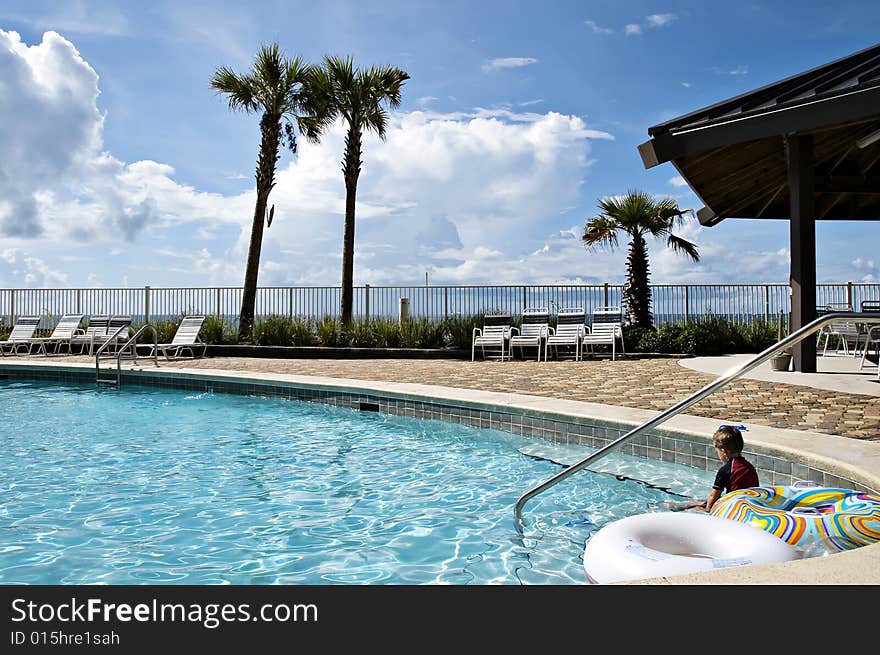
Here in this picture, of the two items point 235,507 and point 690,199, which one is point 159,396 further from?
point 690,199

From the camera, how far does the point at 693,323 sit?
16.0m

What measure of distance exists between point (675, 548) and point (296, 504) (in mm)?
2857

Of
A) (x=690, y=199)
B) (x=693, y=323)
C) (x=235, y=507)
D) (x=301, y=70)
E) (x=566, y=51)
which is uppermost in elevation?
(x=301, y=70)

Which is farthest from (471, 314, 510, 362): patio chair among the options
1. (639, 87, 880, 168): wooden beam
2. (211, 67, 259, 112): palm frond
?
(211, 67, 259, 112): palm frond

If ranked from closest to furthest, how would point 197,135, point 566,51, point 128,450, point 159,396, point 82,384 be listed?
1. point 128,450
2. point 159,396
3. point 566,51
4. point 82,384
5. point 197,135

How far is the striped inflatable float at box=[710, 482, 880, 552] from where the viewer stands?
3.07m

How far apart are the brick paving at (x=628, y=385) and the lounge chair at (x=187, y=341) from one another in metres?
0.80

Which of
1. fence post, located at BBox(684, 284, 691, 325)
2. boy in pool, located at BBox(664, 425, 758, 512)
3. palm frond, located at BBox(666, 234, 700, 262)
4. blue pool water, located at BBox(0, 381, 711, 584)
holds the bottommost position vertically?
blue pool water, located at BBox(0, 381, 711, 584)

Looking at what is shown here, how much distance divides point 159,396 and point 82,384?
113 inches

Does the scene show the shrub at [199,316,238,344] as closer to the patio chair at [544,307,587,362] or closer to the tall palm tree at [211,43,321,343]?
the tall palm tree at [211,43,321,343]

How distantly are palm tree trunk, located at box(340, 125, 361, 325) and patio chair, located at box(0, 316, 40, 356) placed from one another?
26.3ft

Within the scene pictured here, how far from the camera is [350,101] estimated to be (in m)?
17.9
